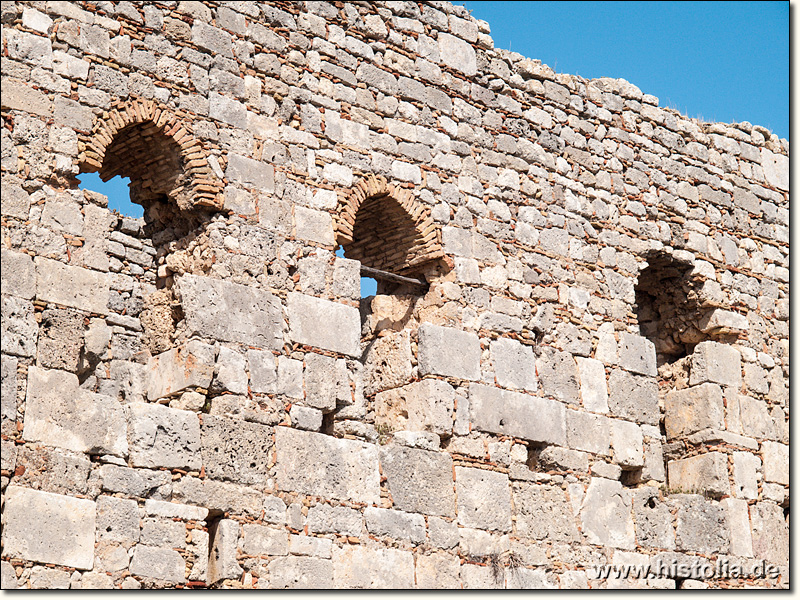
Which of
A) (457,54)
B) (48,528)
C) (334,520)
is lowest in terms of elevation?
(48,528)

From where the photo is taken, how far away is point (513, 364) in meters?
9.80

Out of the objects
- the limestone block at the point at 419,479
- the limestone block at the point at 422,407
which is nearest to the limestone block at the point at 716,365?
the limestone block at the point at 422,407

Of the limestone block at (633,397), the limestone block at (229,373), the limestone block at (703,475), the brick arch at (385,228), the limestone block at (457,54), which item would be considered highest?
the limestone block at (457,54)

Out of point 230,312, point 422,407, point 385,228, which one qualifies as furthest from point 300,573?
point 385,228

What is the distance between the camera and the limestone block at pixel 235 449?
26.6 ft

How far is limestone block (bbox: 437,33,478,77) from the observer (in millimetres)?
10328

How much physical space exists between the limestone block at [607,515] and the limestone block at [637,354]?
3.40ft

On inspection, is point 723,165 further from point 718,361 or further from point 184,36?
point 184,36

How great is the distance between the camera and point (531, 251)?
10281 mm

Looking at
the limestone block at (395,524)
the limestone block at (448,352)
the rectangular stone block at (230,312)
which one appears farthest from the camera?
the limestone block at (448,352)

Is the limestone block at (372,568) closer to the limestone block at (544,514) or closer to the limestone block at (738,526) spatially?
the limestone block at (544,514)

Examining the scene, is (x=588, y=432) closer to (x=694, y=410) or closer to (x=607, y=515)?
(x=607, y=515)

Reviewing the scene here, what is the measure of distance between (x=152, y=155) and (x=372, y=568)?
3.14 m

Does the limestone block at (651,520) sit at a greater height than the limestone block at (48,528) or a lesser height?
greater
